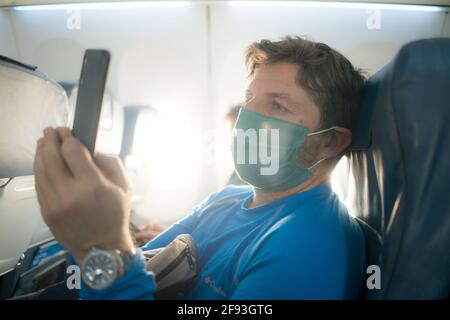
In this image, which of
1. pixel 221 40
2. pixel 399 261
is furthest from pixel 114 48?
pixel 399 261

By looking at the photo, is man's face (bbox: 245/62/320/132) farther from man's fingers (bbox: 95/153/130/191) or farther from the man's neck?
man's fingers (bbox: 95/153/130/191)

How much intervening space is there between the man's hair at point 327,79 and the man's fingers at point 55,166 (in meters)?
0.69

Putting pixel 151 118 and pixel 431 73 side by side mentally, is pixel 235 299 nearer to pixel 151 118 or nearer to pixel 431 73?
pixel 431 73

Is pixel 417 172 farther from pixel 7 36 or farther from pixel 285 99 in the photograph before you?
pixel 7 36

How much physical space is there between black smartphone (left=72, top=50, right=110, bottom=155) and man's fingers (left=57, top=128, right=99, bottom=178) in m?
0.04

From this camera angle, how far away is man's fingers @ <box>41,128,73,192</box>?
417 millimetres

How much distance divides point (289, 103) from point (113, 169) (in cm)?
56

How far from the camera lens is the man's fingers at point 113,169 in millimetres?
459

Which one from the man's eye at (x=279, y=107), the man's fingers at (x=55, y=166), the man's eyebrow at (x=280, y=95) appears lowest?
the man's fingers at (x=55, y=166)

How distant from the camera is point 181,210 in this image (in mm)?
2414

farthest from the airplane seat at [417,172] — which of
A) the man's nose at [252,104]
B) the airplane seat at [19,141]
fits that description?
the airplane seat at [19,141]

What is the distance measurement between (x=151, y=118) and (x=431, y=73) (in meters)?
1.88

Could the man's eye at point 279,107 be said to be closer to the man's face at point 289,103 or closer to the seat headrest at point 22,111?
the man's face at point 289,103

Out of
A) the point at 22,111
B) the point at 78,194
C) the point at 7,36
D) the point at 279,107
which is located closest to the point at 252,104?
the point at 279,107
